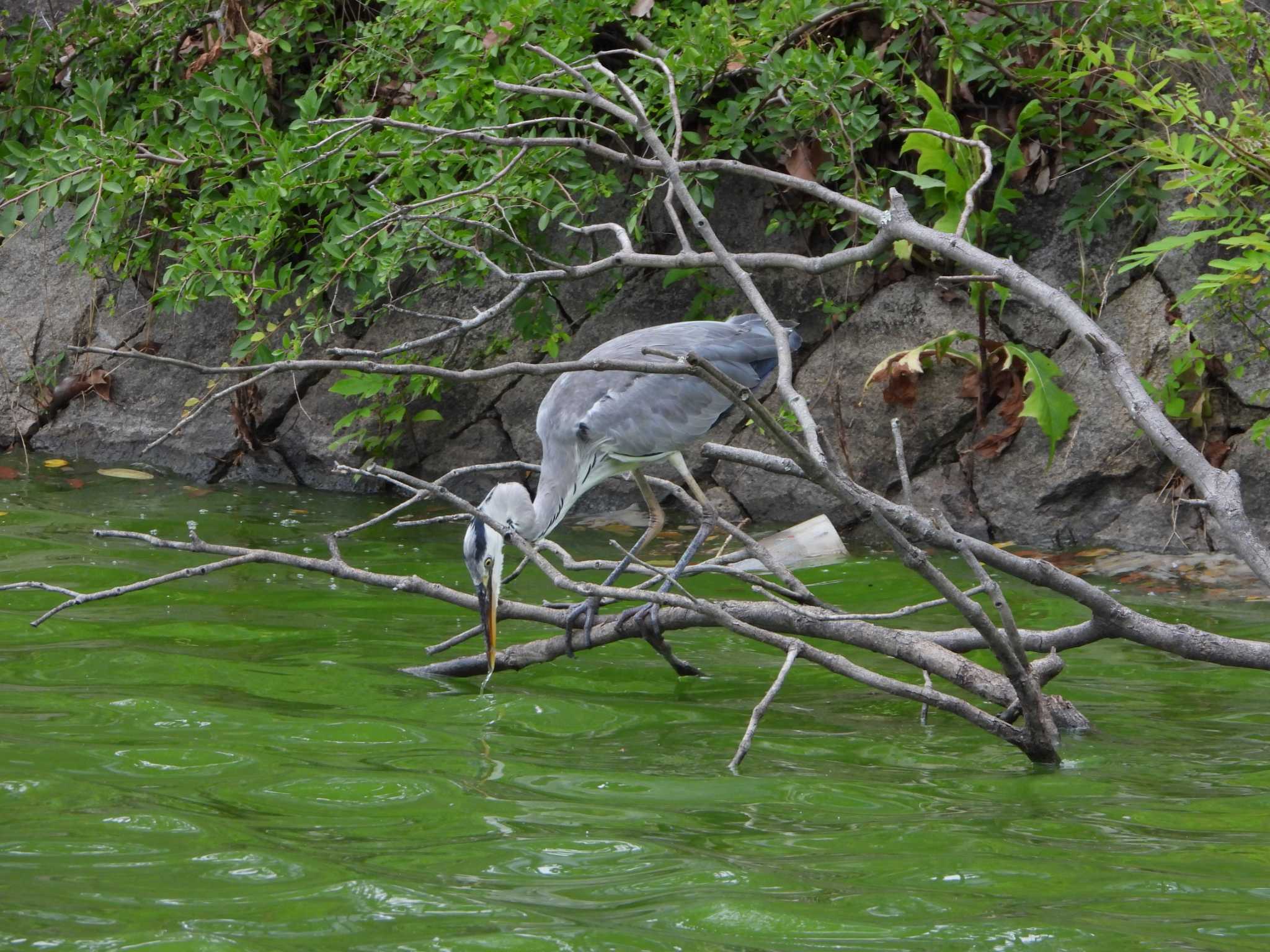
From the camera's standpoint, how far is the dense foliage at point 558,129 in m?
6.81

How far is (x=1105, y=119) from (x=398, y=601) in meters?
4.22

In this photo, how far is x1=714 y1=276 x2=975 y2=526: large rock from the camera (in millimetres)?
7379

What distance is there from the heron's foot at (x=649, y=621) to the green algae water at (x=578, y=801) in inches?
8.3

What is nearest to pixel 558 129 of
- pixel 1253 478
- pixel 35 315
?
pixel 1253 478

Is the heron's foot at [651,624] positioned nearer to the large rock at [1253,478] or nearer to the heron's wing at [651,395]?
the heron's wing at [651,395]

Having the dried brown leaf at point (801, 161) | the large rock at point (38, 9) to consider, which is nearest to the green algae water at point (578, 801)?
the dried brown leaf at point (801, 161)

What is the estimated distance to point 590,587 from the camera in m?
3.65

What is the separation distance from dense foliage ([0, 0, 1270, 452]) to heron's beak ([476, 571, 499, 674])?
2302 millimetres

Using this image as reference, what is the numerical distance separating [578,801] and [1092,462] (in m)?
4.59

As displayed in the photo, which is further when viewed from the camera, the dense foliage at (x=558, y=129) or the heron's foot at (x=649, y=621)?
the dense foliage at (x=558, y=129)

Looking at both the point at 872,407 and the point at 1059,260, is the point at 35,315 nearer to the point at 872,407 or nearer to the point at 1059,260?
the point at 872,407

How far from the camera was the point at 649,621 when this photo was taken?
4340mm

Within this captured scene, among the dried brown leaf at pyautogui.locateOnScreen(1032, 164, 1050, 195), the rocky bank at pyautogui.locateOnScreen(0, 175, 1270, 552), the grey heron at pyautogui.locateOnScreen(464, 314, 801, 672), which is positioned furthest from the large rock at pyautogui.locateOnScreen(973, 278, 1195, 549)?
the grey heron at pyautogui.locateOnScreen(464, 314, 801, 672)

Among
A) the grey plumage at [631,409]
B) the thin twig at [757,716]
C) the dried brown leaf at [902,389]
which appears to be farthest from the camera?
the dried brown leaf at [902,389]
